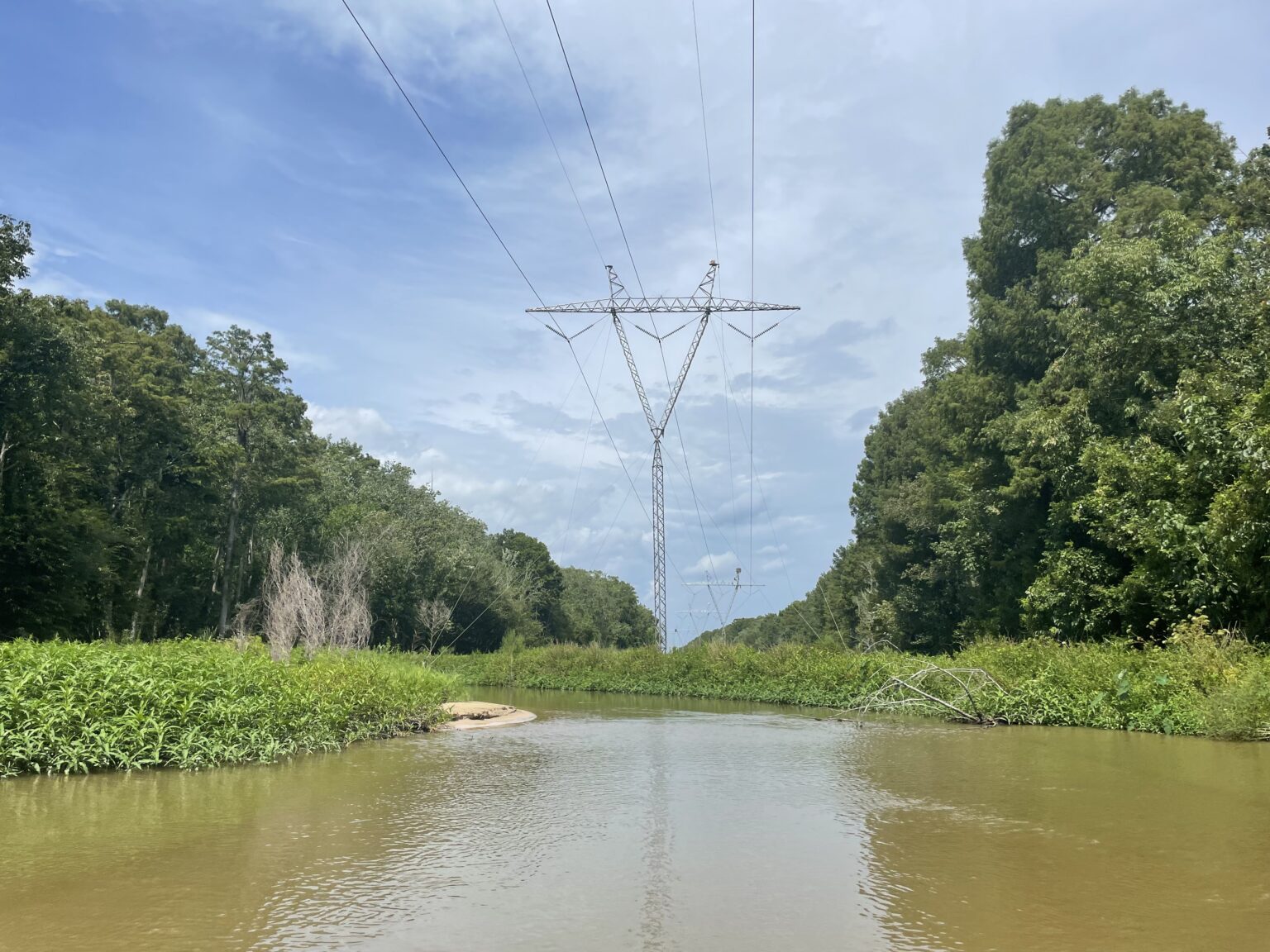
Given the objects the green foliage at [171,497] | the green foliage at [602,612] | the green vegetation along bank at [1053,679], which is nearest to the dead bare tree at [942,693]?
the green vegetation along bank at [1053,679]

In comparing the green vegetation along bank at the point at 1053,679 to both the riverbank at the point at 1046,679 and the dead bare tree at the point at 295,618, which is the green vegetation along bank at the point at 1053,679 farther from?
the dead bare tree at the point at 295,618

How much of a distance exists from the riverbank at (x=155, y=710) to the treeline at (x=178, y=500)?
33.0 feet

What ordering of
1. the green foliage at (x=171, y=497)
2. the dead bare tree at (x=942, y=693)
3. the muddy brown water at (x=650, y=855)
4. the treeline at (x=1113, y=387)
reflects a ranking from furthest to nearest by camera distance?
the green foliage at (x=171, y=497) → the dead bare tree at (x=942, y=693) → the treeline at (x=1113, y=387) → the muddy brown water at (x=650, y=855)

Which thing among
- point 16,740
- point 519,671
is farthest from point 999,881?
point 519,671

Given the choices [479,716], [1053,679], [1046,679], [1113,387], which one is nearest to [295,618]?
[479,716]

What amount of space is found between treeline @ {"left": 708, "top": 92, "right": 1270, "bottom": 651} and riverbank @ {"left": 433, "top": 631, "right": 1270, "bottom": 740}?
2060mm

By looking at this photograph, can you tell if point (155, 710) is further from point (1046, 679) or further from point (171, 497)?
point (171, 497)

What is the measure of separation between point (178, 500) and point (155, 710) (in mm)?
29570

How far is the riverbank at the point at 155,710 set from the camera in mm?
11102

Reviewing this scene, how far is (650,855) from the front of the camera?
806cm

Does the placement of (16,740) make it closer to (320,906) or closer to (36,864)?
(36,864)

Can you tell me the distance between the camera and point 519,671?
129 ft

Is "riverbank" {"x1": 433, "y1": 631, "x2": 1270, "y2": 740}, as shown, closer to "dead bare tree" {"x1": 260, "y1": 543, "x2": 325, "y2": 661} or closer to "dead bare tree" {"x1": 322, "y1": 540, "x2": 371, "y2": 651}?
"dead bare tree" {"x1": 260, "y1": 543, "x2": 325, "y2": 661}

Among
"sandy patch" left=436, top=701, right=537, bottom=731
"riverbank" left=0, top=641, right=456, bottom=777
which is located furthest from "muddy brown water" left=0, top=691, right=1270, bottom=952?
"sandy patch" left=436, top=701, right=537, bottom=731
